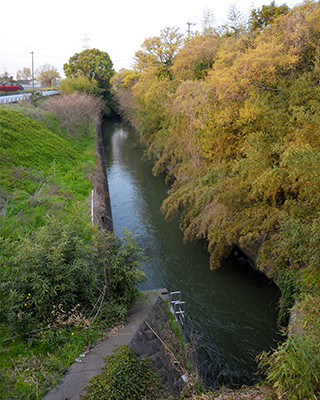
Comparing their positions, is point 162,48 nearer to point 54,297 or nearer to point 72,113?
point 72,113

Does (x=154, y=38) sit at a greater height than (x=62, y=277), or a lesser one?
greater

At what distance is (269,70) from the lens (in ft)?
32.0

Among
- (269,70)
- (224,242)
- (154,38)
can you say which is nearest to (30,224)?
(224,242)

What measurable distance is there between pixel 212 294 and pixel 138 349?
473 cm

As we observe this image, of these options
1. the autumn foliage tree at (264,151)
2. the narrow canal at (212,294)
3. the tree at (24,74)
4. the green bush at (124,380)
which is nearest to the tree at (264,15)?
the autumn foliage tree at (264,151)

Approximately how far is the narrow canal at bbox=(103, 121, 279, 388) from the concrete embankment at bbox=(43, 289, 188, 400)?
4.10ft

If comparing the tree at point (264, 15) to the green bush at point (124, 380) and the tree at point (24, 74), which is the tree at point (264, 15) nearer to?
the green bush at point (124, 380)

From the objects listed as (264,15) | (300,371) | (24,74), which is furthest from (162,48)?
(24,74)

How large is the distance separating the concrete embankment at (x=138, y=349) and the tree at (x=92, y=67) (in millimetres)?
42300

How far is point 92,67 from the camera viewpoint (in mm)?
45469

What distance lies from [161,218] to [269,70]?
8.15 meters

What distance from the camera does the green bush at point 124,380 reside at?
15.2ft

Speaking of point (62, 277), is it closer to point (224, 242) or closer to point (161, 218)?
point (224, 242)

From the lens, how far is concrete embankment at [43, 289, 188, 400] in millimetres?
4891
